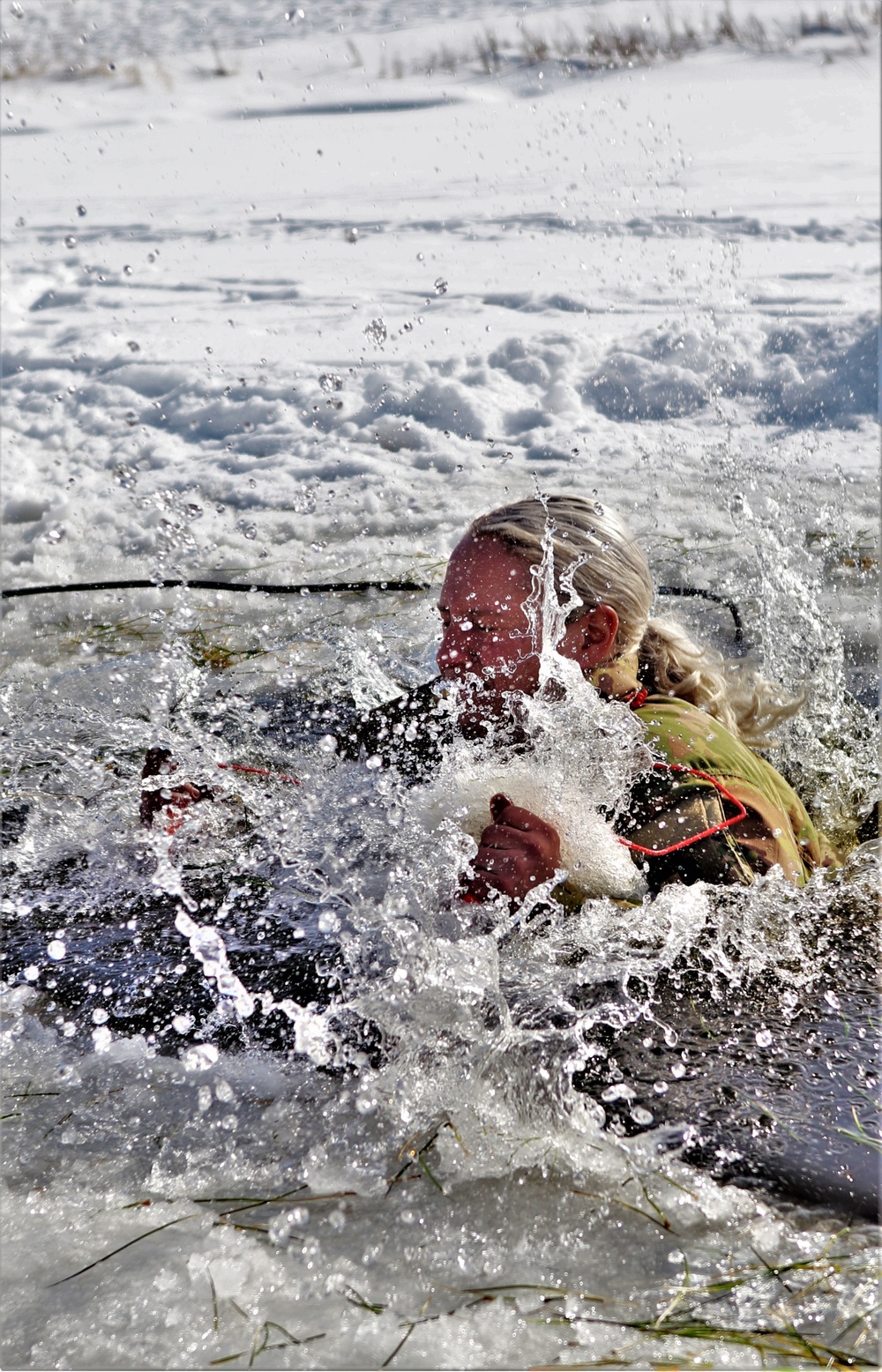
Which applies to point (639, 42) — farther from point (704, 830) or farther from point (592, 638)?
point (704, 830)

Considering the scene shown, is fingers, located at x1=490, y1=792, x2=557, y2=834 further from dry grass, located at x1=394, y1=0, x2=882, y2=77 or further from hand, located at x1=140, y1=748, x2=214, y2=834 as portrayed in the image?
dry grass, located at x1=394, y1=0, x2=882, y2=77

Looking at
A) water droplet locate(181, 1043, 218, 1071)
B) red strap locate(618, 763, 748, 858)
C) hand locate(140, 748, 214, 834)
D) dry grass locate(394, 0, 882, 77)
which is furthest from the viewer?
dry grass locate(394, 0, 882, 77)

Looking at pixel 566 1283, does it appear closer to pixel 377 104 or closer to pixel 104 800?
pixel 104 800

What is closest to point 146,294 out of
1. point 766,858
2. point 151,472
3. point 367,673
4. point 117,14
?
point 151,472

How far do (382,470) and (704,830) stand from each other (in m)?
3.70

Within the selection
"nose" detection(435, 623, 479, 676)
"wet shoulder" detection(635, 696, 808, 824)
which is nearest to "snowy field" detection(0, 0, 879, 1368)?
"wet shoulder" detection(635, 696, 808, 824)

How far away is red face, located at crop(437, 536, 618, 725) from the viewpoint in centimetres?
248

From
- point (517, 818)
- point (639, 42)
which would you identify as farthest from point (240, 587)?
point (639, 42)

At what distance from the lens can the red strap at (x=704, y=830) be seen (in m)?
2.25

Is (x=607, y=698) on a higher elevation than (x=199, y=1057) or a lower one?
higher

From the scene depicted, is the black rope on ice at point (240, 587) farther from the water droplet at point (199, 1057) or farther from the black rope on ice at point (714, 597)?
the water droplet at point (199, 1057)

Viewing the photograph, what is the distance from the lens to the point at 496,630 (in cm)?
247

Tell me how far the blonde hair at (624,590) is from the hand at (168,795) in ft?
3.59

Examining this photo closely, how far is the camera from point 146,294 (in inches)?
319
